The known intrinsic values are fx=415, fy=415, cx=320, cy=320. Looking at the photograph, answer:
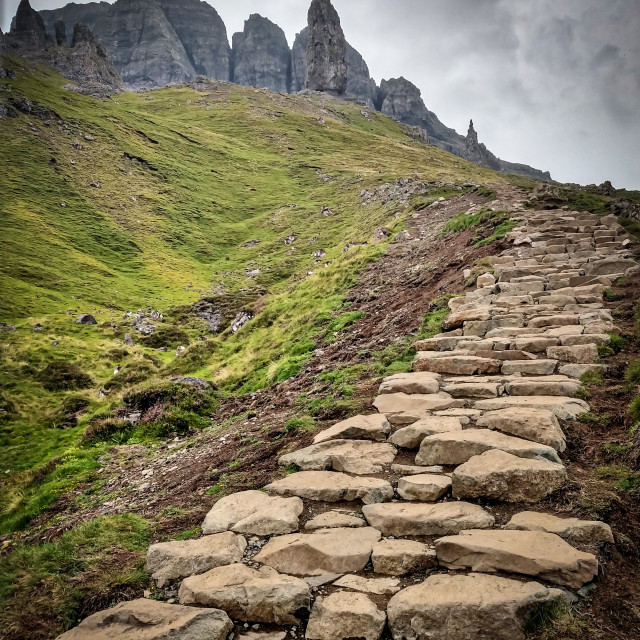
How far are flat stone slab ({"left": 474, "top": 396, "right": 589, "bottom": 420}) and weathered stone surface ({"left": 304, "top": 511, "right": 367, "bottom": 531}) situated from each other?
337cm

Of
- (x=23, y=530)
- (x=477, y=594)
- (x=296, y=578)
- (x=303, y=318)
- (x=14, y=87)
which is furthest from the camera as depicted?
(x=14, y=87)

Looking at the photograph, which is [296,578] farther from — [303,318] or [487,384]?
[303,318]

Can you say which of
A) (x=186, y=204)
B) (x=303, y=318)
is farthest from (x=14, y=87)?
(x=303, y=318)

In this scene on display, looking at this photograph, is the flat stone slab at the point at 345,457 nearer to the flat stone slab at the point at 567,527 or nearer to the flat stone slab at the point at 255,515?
the flat stone slab at the point at 255,515

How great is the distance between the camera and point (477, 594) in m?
3.67

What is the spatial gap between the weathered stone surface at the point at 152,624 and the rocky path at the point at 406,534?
0.01m

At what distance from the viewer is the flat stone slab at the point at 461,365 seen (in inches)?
366

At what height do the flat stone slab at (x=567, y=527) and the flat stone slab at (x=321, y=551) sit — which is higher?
the flat stone slab at (x=567, y=527)

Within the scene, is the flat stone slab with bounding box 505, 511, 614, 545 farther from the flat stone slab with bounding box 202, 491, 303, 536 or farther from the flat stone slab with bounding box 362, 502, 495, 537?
the flat stone slab with bounding box 202, 491, 303, 536

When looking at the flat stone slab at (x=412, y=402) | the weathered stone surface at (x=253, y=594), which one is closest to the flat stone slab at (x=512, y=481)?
the weathered stone surface at (x=253, y=594)

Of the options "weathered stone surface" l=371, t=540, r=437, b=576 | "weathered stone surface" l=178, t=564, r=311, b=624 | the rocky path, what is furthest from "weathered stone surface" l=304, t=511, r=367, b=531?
"weathered stone surface" l=178, t=564, r=311, b=624

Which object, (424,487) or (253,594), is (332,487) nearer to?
(424,487)

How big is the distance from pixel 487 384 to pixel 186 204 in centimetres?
6885

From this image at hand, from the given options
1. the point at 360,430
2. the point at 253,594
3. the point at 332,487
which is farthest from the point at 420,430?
the point at 253,594
